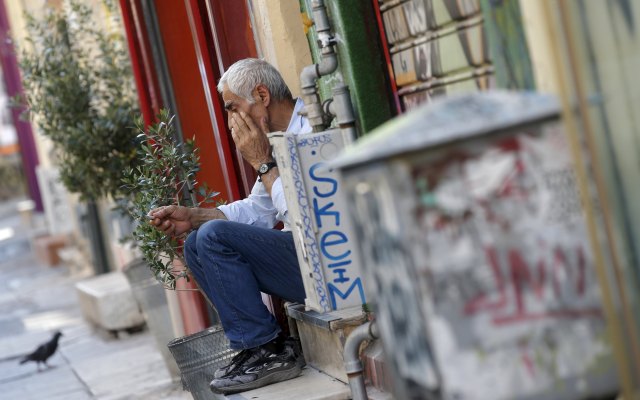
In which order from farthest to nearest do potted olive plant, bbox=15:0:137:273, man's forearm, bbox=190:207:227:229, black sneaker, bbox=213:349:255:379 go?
1. potted olive plant, bbox=15:0:137:273
2. man's forearm, bbox=190:207:227:229
3. black sneaker, bbox=213:349:255:379

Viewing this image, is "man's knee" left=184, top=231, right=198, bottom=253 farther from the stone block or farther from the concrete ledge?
the stone block

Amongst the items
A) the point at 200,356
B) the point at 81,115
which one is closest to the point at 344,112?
the point at 200,356

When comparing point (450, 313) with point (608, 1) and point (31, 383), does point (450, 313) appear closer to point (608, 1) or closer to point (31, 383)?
point (608, 1)

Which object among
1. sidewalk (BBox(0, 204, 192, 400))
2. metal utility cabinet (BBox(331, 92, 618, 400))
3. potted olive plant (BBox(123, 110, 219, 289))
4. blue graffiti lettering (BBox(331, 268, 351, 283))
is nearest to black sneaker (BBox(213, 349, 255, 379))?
blue graffiti lettering (BBox(331, 268, 351, 283))

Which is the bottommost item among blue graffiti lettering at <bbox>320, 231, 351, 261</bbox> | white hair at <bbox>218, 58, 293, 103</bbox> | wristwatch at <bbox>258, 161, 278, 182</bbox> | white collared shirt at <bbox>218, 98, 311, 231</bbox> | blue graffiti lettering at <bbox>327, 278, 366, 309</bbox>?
blue graffiti lettering at <bbox>327, 278, 366, 309</bbox>

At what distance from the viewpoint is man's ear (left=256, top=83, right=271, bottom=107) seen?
17.3ft

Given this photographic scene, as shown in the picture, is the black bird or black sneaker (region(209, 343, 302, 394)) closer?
black sneaker (region(209, 343, 302, 394))

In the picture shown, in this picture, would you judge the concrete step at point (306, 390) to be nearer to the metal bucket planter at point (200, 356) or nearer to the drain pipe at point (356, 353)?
the drain pipe at point (356, 353)

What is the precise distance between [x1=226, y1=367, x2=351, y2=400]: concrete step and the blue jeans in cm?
20

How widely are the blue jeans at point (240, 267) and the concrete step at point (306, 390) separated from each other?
203 mm

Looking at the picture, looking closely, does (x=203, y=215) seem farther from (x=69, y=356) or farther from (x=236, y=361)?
(x=69, y=356)

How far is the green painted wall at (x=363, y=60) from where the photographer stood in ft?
15.8

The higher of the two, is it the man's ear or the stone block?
the man's ear

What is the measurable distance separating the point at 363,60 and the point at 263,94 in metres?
0.63
